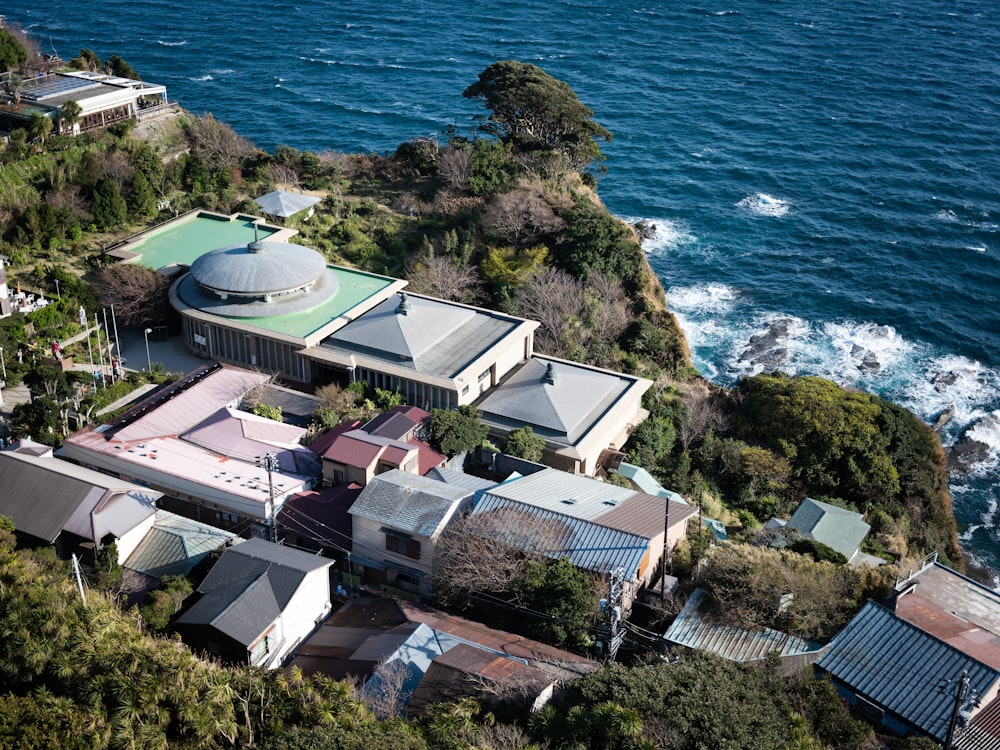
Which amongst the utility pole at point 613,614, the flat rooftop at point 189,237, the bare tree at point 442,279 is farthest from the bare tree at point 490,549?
the flat rooftop at point 189,237

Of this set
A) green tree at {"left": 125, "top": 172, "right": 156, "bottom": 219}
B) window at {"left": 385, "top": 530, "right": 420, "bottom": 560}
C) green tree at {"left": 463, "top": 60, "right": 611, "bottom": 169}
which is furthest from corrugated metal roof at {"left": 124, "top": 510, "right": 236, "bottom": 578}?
green tree at {"left": 463, "top": 60, "right": 611, "bottom": 169}

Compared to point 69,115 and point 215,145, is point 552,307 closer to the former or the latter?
point 215,145

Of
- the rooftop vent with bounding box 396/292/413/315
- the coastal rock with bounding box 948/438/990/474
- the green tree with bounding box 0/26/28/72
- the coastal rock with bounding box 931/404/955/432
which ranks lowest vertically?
the coastal rock with bounding box 948/438/990/474

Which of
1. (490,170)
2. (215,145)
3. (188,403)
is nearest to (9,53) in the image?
(215,145)

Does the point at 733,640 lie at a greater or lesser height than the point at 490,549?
lesser

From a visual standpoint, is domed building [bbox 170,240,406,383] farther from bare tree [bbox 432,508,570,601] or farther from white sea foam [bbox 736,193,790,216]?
white sea foam [bbox 736,193,790,216]

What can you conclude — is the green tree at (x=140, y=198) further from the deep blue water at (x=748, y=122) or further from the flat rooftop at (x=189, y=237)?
the deep blue water at (x=748, y=122)
